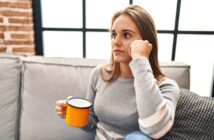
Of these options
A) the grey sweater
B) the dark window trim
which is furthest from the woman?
the dark window trim

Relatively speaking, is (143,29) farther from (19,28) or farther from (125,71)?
(19,28)

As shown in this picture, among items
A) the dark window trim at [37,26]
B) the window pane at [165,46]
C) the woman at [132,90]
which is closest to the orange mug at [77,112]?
the woman at [132,90]

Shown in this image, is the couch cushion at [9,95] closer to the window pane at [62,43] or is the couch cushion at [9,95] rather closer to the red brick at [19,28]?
the red brick at [19,28]

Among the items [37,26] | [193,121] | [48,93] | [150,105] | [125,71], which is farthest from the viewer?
[37,26]

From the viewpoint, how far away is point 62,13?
1921 mm

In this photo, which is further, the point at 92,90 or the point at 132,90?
the point at 92,90

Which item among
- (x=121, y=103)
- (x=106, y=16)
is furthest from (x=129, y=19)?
(x=106, y=16)

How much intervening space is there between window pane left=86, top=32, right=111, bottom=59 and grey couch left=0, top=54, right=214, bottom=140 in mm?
587

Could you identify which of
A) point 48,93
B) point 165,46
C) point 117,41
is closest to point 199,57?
point 165,46

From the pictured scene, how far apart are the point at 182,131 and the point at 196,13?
4.09 feet

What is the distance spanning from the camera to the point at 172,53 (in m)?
1.94

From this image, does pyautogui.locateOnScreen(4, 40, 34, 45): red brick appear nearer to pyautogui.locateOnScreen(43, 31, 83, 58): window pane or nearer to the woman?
pyautogui.locateOnScreen(43, 31, 83, 58): window pane

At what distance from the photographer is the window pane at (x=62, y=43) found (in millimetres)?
1950

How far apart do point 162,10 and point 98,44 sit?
617 millimetres
